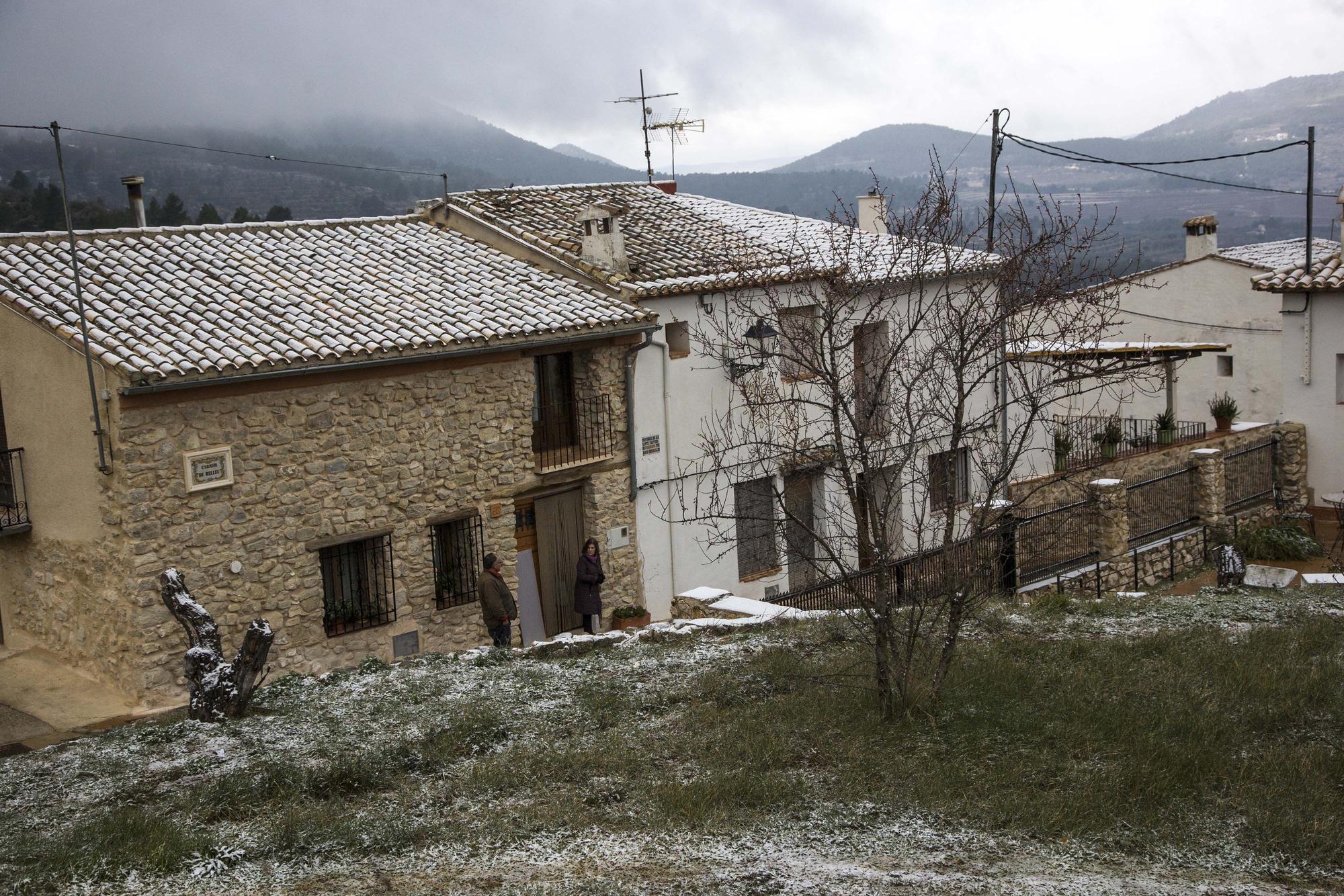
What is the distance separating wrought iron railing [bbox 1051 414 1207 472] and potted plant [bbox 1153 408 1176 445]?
0.04 ft

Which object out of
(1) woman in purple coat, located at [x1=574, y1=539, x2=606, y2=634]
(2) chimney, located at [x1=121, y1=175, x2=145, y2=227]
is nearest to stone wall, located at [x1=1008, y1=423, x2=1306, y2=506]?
(1) woman in purple coat, located at [x1=574, y1=539, x2=606, y2=634]

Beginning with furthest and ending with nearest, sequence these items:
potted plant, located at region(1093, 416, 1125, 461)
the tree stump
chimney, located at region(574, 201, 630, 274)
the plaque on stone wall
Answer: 1. potted plant, located at region(1093, 416, 1125, 461)
2. chimney, located at region(574, 201, 630, 274)
3. the plaque on stone wall
4. the tree stump

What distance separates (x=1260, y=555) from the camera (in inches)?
725

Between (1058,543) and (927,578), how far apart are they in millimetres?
2625

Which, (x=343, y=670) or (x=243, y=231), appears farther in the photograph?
(x=243, y=231)

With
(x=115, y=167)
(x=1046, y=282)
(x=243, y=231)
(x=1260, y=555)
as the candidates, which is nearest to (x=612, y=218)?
(x=243, y=231)

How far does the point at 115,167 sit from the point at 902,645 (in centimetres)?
3468

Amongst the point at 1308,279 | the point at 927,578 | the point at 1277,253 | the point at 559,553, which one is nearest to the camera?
the point at 927,578

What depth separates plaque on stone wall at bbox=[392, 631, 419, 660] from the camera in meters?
13.3

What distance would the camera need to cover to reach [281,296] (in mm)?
13367

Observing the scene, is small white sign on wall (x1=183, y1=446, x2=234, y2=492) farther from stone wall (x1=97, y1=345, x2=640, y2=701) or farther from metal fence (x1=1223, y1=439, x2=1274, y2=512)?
metal fence (x1=1223, y1=439, x2=1274, y2=512)

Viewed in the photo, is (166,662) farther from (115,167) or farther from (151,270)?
(115,167)

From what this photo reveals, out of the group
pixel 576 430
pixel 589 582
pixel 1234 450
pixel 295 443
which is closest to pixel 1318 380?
pixel 1234 450

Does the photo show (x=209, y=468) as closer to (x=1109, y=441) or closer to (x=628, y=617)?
(x=628, y=617)
